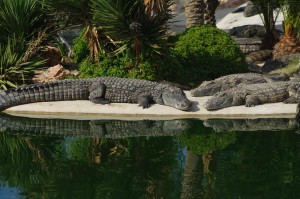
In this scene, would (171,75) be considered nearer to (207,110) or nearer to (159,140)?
(207,110)

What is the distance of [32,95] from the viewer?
13086 mm

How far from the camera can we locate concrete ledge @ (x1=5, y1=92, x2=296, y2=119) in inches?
476

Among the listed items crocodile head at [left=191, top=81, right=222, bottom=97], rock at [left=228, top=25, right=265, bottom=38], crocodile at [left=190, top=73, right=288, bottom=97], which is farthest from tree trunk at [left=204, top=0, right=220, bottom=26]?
rock at [left=228, top=25, right=265, bottom=38]

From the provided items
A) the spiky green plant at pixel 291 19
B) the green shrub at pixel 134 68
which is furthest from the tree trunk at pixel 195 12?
the spiky green plant at pixel 291 19

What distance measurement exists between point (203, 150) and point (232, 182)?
1.79 m

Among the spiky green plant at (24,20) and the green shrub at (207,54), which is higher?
the spiky green plant at (24,20)

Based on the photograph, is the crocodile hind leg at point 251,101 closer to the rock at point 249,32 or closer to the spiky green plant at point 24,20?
the spiky green plant at point 24,20

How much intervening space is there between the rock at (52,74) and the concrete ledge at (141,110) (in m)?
2.15

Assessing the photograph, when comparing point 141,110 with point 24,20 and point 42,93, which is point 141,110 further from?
point 24,20

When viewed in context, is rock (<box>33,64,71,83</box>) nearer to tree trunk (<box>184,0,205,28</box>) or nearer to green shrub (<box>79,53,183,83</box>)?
green shrub (<box>79,53,183,83</box>)

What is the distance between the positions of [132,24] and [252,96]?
3.02 meters

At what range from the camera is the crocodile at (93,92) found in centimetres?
1286

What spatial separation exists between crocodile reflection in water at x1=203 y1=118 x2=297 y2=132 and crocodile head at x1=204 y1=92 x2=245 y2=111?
46 centimetres

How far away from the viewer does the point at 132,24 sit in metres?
13.5
